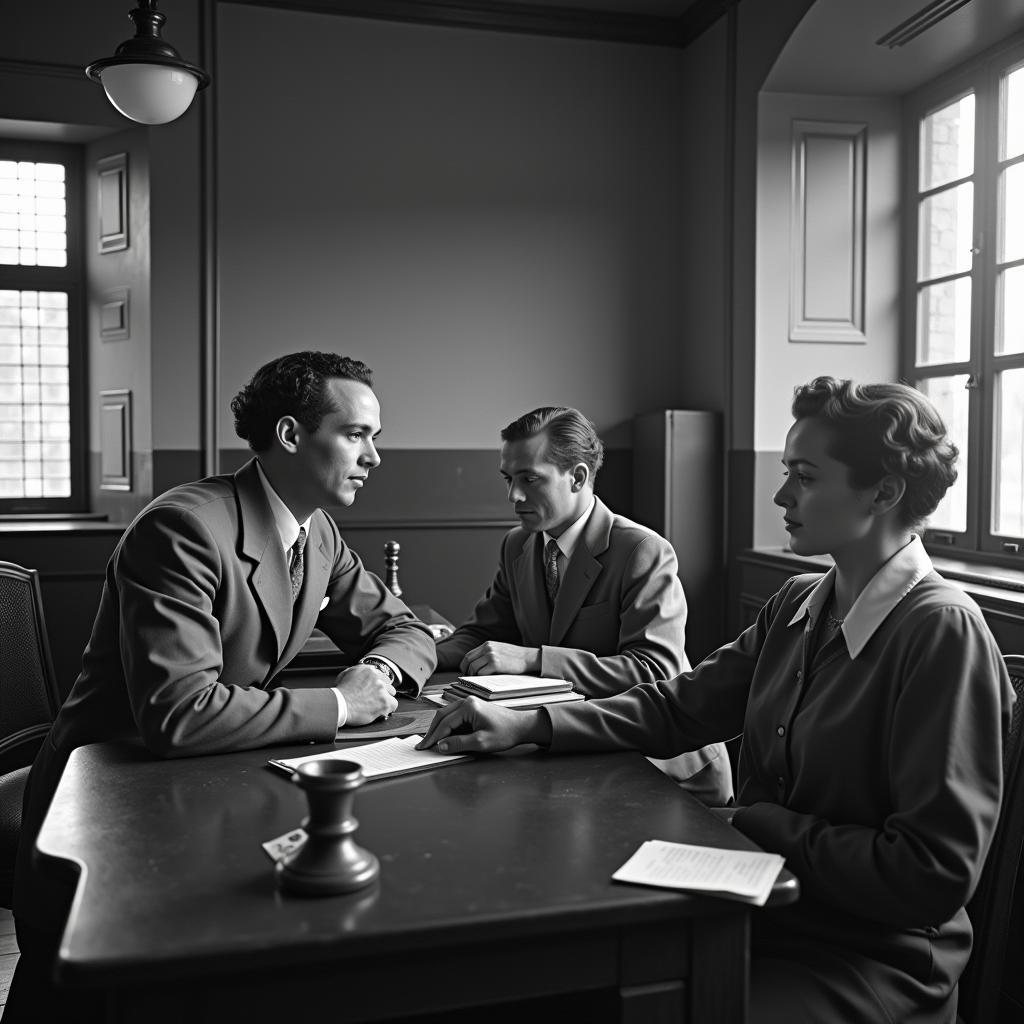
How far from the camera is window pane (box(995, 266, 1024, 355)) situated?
398cm

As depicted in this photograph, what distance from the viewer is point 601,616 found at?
2.74 metres

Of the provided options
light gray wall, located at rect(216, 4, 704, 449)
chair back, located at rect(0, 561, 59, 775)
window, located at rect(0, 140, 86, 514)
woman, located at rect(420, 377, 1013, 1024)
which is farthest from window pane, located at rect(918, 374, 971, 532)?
window, located at rect(0, 140, 86, 514)

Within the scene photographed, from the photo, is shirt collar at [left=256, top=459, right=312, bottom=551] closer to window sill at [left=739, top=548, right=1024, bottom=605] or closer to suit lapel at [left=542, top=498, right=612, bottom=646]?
suit lapel at [left=542, top=498, right=612, bottom=646]

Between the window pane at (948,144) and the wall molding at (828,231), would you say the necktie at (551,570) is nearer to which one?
the wall molding at (828,231)

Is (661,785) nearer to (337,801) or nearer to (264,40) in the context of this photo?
(337,801)

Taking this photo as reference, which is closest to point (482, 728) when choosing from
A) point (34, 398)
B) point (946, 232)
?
point (946, 232)

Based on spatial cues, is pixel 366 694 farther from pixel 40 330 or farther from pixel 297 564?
pixel 40 330

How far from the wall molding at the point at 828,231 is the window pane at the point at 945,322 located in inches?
10.1

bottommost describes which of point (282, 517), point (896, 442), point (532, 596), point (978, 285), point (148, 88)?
point (532, 596)

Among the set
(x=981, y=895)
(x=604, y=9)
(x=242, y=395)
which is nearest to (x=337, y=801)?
(x=981, y=895)

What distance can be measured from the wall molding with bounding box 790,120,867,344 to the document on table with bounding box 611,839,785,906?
3693mm

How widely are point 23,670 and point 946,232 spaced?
3.88m

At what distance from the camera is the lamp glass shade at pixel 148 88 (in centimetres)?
329

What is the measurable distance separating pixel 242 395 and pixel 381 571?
2.80 meters
